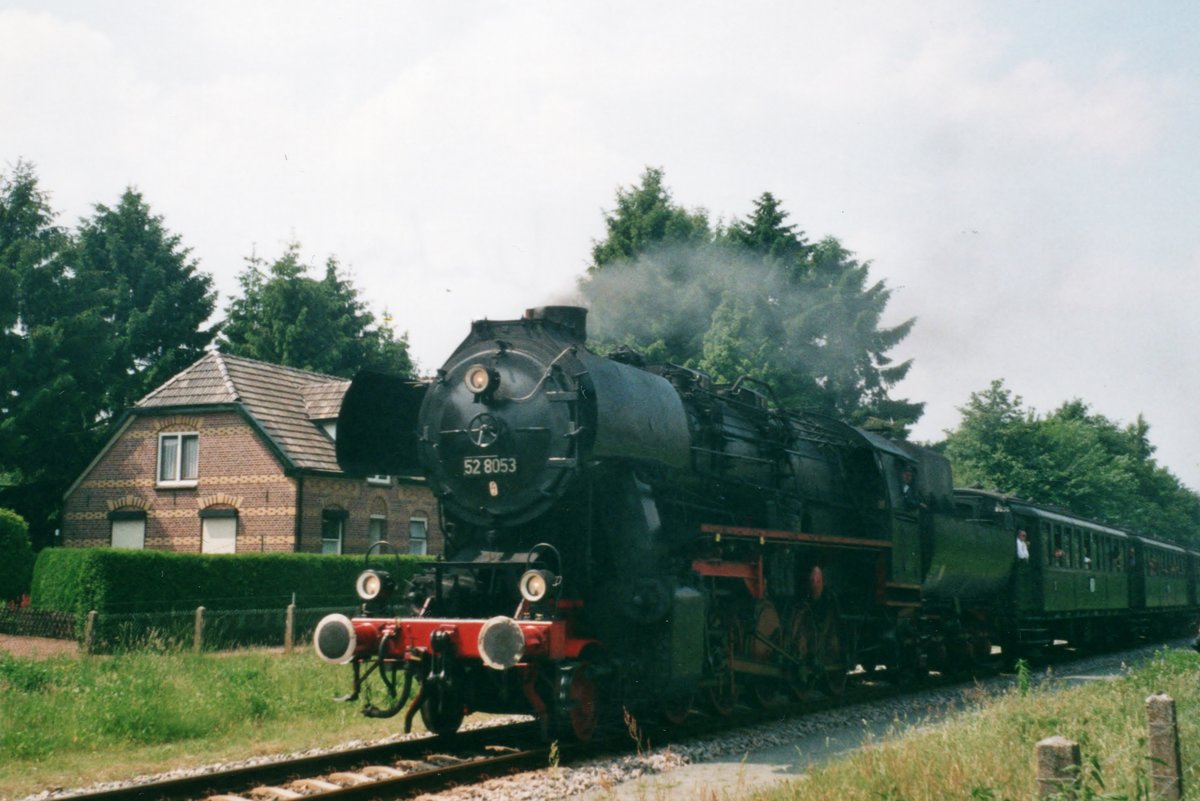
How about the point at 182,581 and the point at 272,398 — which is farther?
the point at 272,398

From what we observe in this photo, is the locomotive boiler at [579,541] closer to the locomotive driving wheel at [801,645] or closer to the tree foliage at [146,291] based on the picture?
the locomotive driving wheel at [801,645]

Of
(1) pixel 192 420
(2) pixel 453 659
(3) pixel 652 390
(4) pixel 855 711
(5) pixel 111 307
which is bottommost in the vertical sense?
(4) pixel 855 711

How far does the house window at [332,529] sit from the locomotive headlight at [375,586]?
17.5 metres

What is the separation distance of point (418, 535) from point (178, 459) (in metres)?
6.42

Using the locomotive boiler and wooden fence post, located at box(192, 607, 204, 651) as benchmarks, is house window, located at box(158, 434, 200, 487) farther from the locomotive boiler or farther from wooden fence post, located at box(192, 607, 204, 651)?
the locomotive boiler

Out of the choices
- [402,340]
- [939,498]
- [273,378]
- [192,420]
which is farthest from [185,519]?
[402,340]

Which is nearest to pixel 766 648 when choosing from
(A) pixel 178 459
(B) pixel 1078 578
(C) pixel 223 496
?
(B) pixel 1078 578

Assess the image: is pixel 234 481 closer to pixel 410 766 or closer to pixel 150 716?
pixel 150 716

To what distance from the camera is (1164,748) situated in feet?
18.7

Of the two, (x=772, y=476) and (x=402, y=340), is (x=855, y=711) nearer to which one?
(x=772, y=476)

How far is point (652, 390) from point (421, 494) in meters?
20.4

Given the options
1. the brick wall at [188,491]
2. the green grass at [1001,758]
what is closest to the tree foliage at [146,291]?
the brick wall at [188,491]

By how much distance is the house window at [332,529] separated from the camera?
88.7ft

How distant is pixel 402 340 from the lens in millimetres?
53719
